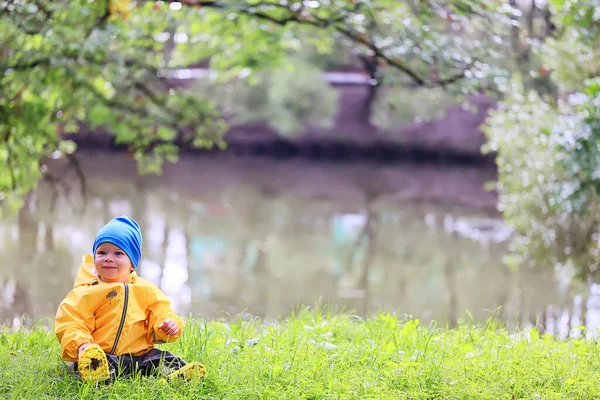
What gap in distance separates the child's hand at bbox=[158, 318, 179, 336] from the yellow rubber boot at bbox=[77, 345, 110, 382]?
265 mm

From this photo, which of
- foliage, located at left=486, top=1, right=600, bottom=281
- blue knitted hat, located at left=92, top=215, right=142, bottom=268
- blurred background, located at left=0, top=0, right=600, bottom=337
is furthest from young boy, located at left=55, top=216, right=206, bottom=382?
foliage, located at left=486, top=1, right=600, bottom=281

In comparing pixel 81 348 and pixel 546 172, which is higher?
pixel 81 348

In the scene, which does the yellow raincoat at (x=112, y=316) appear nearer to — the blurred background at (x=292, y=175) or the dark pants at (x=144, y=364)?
the dark pants at (x=144, y=364)

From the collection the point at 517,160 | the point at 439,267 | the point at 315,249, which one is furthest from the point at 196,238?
the point at 517,160

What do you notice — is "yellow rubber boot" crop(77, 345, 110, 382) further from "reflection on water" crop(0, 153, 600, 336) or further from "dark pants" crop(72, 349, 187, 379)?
"reflection on water" crop(0, 153, 600, 336)

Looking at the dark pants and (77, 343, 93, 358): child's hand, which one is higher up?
(77, 343, 93, 358): child's hand

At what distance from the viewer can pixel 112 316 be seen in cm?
317

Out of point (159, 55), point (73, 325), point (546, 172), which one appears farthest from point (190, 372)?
point (546, 172)

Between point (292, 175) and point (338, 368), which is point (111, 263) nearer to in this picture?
point (338, 368)

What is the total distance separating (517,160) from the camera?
11.6m

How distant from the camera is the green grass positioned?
313cm

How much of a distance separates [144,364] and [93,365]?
260 mm

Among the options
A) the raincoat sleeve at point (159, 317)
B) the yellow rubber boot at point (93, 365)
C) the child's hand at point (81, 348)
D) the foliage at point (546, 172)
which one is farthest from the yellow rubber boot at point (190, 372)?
the foliage at point (546, 172)

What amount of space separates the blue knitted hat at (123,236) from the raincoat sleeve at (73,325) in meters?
0.25
